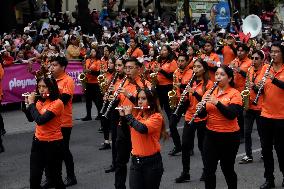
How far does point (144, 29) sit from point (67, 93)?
1883 cm

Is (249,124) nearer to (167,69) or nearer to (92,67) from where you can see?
(167,69)

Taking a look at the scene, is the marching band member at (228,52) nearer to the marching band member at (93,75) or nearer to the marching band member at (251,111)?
the marching band member at (93,75)

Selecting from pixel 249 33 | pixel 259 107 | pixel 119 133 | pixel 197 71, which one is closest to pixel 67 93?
pixel 119 133

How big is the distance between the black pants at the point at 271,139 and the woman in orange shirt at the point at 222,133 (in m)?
1.08

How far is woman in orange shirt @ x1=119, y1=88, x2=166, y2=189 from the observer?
21.2 ft

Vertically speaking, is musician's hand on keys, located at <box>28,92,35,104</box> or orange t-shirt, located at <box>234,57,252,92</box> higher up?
musician's hand on keys, located at <box>28,92,35,104</box>

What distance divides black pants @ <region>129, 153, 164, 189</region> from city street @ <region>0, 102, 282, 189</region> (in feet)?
7.23

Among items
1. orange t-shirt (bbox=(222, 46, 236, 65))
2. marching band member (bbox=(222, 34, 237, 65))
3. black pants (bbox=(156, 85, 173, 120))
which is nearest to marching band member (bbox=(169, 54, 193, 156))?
black pants (bbox=(156, 85, 173, 120))

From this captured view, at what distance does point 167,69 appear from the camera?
41.6 feet

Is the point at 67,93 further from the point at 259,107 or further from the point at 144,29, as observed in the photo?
the point at 144,29

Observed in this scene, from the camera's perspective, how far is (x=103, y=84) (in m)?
10.2

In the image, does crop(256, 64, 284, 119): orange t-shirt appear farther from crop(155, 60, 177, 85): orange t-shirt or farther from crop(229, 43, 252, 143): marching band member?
crop(155, 60, 177, 85): orange t-shirt

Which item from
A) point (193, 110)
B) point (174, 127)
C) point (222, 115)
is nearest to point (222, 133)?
point (222, 115)

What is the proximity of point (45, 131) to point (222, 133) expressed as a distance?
212 centimetres
